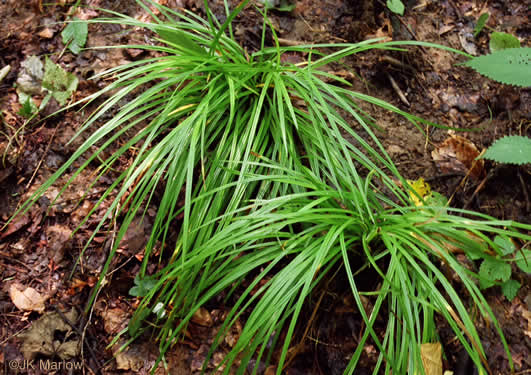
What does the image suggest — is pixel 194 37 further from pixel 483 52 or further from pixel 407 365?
pixel 483 52

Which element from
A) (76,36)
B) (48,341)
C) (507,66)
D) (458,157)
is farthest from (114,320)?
(507,66)

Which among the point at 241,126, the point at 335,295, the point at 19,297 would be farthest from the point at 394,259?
the point at 19,297

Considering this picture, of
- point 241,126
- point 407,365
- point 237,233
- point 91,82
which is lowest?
point 407,365

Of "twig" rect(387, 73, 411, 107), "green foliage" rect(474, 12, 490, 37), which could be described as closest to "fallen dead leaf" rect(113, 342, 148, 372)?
"twig" rect(387, 73, 411, 107)

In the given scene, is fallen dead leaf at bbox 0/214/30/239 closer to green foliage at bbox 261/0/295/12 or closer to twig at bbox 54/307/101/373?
twig at bbox 54/307/101/373

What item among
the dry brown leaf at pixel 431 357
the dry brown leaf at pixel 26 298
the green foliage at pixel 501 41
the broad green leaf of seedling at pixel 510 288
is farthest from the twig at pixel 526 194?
the dry brown leaf at pixel 26 298

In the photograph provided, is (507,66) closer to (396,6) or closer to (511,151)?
(511,151)

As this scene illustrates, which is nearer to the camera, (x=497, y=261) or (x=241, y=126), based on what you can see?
(x=497, y=261)
